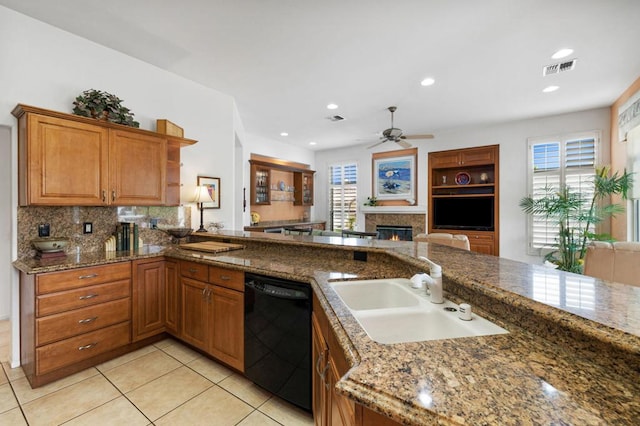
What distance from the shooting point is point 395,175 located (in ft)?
22.2

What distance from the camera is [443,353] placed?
83 centimetres

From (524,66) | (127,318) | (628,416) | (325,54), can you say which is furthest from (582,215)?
(127,318)

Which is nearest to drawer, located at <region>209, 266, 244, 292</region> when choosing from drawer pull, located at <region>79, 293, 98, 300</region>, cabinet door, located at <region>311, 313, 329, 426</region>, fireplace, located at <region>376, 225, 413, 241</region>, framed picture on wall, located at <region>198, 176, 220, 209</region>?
cabinet door, located at <region>311, 313, 329, 426</region>

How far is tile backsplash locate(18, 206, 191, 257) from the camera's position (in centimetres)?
238

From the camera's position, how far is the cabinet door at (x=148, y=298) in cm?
254

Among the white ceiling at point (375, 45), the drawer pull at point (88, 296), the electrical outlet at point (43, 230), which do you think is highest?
the white ceiling at point (375, 45)

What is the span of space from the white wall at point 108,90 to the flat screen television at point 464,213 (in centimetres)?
446

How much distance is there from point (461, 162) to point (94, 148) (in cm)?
605

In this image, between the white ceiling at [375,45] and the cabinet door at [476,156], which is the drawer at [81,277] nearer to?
the white ceiling at [375,45]

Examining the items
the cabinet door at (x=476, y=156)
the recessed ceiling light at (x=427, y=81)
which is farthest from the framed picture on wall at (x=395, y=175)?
the recessed ceiling light at (x=427, y=81)

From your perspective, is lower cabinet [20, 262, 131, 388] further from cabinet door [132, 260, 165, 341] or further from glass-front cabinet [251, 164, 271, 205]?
glass-front cabinet [251, 164, 271, 205]

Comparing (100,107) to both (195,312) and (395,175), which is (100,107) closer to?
(195,312)

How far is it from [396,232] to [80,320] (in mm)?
5697

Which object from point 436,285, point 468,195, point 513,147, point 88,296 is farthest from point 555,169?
point 88,296
